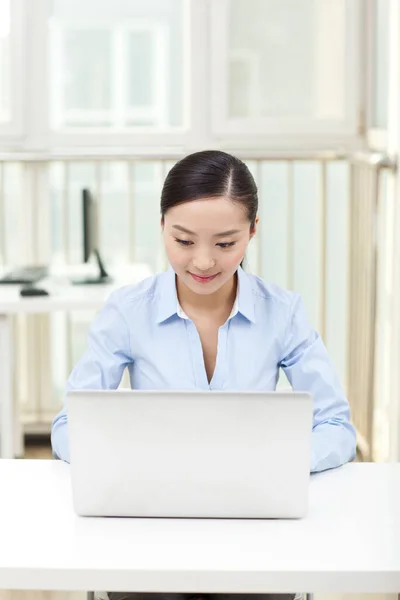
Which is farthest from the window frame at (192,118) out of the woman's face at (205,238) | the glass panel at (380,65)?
the woman's face at (205,238)

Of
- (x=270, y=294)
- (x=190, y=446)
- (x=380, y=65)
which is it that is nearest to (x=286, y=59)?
(x=380, y=65)

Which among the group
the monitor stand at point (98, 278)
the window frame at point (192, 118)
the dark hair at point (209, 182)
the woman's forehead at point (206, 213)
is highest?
the window frame at point (192, 118)

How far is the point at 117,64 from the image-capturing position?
12.2ft

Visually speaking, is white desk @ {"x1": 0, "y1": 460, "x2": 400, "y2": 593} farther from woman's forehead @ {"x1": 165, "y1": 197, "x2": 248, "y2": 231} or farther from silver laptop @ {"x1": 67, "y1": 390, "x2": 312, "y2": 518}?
woman's forehead @ {"x1": 165, "y1": 197, "x2": 248, "y2": 231}

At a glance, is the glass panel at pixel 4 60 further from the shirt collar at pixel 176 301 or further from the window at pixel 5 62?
the shirt collar at pixel 176 301

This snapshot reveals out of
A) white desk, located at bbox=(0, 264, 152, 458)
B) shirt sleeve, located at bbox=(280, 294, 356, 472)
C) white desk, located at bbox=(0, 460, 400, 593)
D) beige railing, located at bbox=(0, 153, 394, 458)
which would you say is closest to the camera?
white desk, located at bbox=(0, 460, 400, 593)

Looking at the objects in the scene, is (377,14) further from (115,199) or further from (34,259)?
(34,259)

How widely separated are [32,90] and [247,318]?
2.20m

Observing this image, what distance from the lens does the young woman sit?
160cm

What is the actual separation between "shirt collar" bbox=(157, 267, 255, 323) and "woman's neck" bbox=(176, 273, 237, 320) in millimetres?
18

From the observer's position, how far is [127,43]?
369 cm

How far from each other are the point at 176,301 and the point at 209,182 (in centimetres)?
21

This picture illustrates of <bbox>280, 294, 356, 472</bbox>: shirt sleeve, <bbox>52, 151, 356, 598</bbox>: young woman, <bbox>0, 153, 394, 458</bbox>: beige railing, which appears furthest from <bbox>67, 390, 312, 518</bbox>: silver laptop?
<bbox>0, 153, 394, 458</bbox>: beige railing

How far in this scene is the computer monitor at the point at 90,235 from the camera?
10.5 ft
